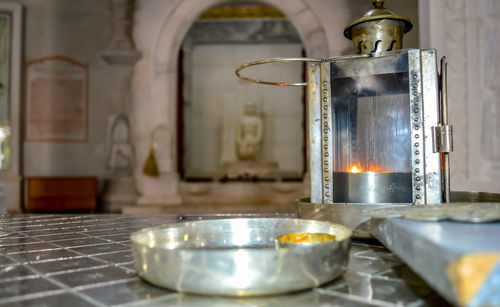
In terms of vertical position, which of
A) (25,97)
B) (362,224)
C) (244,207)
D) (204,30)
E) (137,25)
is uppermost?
(204,30)

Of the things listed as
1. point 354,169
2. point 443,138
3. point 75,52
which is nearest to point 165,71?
point 75,52

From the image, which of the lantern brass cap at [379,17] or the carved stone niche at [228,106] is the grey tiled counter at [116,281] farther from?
the carved stone niche at [228,106]

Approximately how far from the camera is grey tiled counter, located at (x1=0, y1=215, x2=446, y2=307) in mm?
580

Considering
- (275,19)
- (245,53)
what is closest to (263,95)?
(245,53)

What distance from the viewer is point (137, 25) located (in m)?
6.49

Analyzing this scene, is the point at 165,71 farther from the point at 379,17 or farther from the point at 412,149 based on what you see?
the point at 412,149

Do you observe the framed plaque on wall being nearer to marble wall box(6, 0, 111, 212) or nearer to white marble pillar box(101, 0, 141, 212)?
marble wall box(6, 0, 111, 212)

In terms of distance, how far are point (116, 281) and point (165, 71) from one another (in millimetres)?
5994

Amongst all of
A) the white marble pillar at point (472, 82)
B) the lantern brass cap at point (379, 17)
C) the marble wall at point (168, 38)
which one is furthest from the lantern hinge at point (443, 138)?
the marble wall at point (168, 38)

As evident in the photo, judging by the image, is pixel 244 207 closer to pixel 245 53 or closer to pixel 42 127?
pixel 42 127

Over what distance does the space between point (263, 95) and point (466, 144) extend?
7.08 metres

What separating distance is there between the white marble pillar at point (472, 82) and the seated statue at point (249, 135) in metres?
5.81

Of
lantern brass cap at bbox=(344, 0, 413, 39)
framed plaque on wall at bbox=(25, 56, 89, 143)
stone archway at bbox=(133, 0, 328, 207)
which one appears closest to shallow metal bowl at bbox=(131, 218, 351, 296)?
lantern brass cap at bbox=(344, 0, 413, 39)

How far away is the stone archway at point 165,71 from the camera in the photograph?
20.8 feet
